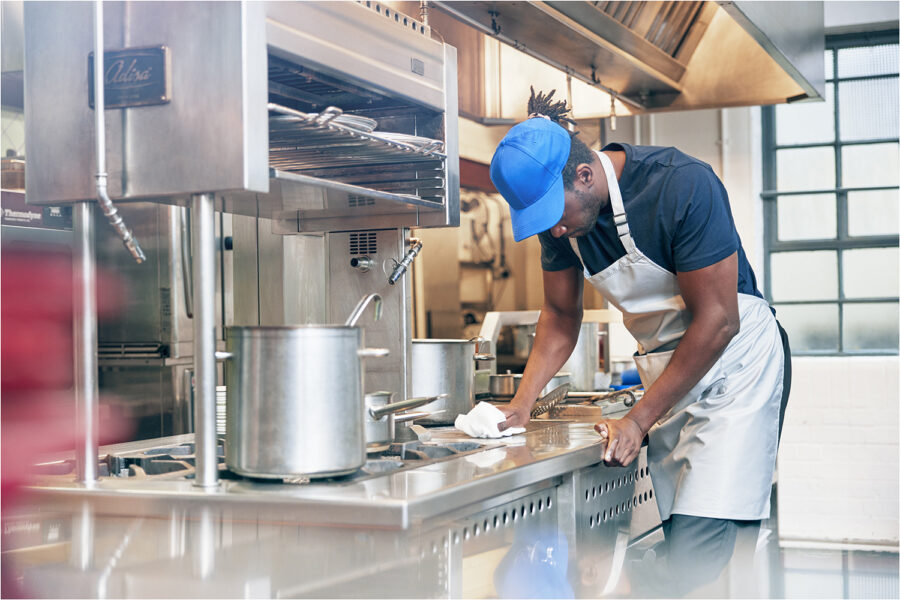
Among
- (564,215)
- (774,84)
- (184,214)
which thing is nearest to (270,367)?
(564,215)

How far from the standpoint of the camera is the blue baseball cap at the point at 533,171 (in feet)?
6.01

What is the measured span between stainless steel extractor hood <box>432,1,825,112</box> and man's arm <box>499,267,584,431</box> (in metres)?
0.79

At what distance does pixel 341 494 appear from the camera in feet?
4.24

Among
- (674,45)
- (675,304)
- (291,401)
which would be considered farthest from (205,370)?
(674,45)

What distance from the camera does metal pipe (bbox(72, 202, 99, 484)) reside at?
1461 millimetres

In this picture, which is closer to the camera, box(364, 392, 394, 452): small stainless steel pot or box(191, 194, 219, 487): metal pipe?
box(191, 194, 219, 487): metal pipe

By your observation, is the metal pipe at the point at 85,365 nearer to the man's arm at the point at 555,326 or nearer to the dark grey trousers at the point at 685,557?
the dark grey trousers at the point at 685,557

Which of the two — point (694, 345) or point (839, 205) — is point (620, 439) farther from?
point (839, 205)

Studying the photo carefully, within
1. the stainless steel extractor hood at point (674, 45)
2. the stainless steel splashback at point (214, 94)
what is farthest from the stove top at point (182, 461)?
the stainless steel extractor hood at point (674, 45)

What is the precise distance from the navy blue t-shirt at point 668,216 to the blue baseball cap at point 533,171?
192 millimetres

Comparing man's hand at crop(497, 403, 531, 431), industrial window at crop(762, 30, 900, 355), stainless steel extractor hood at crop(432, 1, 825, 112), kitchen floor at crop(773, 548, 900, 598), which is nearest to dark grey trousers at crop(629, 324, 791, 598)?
man's hand at crop(497, 403, 531, 431)

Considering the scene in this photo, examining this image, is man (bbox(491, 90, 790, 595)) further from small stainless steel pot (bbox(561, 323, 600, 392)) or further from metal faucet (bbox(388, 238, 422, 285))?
small stainless steel pot (bbox(561, 323, 600, 392))

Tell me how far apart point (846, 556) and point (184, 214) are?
3.53 meters

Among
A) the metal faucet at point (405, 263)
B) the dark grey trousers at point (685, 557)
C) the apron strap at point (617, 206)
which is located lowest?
the dark grey trousers at point (685, 557)
